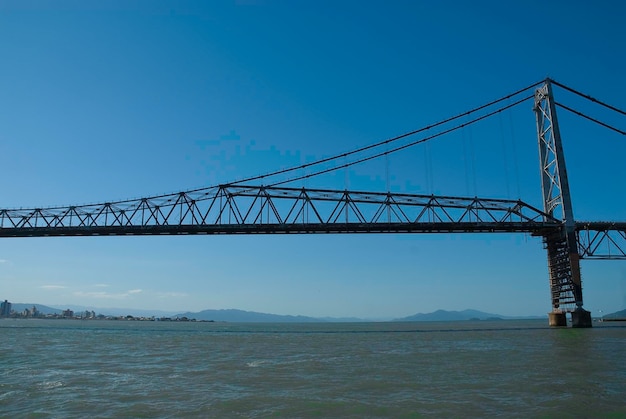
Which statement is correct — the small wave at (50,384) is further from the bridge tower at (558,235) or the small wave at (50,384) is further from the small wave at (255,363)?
the bridge tower at (558,235)

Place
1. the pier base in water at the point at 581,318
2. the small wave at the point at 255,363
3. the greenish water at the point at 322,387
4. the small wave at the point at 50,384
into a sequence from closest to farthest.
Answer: the greenish water at the point at 322,387 < the small wave at the point at 50,384 < the small wave at the point at 255,363 < the pier base in water at the point at 581,318

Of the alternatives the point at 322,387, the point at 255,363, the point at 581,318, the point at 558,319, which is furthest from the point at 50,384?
the point at 558,319

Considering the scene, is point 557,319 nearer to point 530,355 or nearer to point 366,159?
point 366,159

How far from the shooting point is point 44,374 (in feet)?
56.3

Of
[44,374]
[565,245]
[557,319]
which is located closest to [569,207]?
[565,245]

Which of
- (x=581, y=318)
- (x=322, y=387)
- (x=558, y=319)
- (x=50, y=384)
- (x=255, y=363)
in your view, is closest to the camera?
(x=322, y=387)

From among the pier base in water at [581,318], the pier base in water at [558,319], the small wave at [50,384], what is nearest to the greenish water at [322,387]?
the small wave at [50,384]

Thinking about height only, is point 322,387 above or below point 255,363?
above

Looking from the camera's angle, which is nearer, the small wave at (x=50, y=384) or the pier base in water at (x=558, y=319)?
the small wave at (x=50, y=384)

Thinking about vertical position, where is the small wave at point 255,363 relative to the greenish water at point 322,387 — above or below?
below

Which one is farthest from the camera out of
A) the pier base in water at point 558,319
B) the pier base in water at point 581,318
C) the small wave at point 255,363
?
the pier base in water at point 558,319

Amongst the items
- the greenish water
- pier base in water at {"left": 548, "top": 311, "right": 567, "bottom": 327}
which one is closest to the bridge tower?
pier base in water at {"left": 548, "top": 311, "right": 567, "bottom": 327}

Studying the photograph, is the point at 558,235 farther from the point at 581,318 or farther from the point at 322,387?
the point at 322,387

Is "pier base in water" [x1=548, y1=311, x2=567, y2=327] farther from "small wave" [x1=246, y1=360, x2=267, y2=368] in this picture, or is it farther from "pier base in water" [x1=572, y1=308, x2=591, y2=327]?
"small wave" [x1=246, y1=360, x2=267, y2=368]
